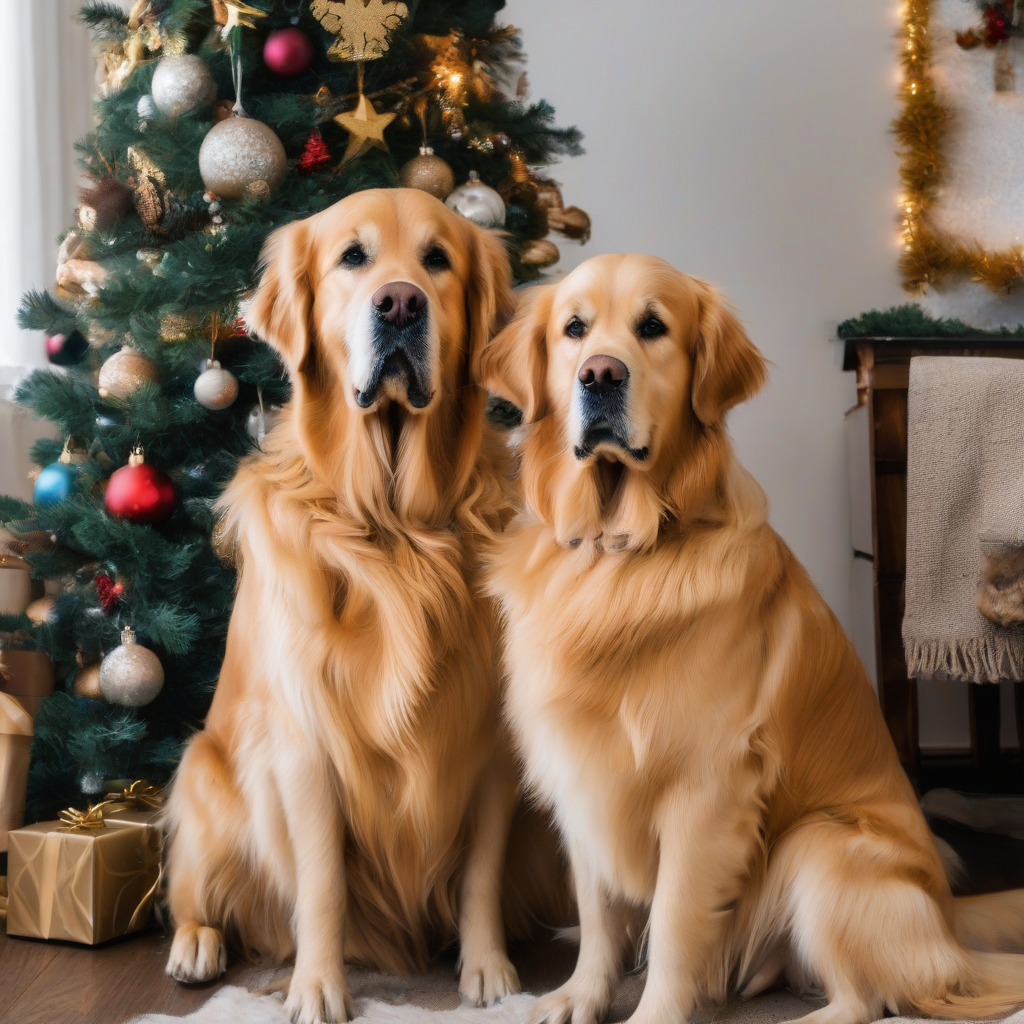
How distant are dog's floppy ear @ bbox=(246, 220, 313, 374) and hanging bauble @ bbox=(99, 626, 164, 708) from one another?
72cm

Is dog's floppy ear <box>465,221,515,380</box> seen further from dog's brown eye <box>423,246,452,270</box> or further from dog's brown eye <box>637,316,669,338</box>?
dog's brown eye <box>637,316,669,338</box>

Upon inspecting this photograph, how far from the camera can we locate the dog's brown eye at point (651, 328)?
4.61ft

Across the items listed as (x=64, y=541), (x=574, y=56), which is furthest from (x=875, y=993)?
(x=574, y=56)

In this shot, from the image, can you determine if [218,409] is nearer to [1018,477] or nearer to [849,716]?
[849,716]

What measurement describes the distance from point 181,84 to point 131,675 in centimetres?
117

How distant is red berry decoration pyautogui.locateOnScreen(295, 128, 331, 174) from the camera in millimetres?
2066

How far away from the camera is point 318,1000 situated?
139 cm

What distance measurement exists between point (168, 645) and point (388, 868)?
0.70m

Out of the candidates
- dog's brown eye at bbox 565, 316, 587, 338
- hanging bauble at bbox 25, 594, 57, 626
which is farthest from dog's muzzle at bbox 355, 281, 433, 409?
hanging bauble at bbox 25, 594, 57, 626

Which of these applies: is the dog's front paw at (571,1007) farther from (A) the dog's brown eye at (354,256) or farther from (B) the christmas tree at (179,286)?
(A) the dog's brown eye at (354,256)

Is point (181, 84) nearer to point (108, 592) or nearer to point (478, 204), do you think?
point (478, 204)

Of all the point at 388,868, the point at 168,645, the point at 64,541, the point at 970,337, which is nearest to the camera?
the point at 388,868

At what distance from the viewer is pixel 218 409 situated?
81.5 inches

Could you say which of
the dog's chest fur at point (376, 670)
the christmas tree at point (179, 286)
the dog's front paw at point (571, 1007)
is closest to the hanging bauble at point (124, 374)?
the christmas tree at point (179, 286)
